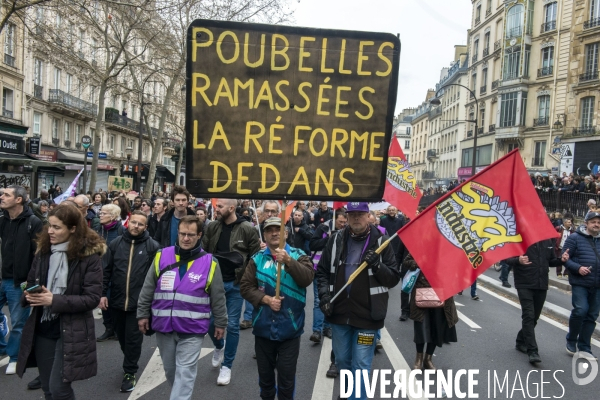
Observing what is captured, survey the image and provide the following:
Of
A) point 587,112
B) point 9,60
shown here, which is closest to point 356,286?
point 9,60

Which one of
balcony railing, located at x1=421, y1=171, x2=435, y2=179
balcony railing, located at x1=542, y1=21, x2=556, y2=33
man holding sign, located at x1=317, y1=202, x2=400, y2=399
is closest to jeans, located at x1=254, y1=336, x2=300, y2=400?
man holding sign, located at x1=317, y1=202, x2=400, y2=399

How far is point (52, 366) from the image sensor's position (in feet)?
11.4

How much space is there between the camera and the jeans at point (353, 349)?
3.96 metres

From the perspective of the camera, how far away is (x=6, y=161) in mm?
17062

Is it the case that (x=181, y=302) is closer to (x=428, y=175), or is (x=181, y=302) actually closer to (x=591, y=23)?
(x=591, y=23)

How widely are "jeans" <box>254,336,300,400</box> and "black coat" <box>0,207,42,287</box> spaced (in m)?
2.79

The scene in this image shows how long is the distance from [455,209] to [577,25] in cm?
3352

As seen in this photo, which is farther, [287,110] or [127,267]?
[127,267]

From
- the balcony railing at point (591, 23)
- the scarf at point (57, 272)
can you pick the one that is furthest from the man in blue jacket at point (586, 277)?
the balcony railing at point (591, 23)

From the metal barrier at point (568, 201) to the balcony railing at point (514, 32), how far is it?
2095cm

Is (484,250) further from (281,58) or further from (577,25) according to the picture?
(577,25)

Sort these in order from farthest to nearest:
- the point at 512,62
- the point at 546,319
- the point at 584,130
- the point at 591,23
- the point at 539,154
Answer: the point at 512,62, the point at 539,154, the point at 584,130, the point at 591,23, the point at 546,319

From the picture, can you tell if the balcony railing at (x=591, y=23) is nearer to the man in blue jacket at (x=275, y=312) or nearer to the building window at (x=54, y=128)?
the man in blue jacket at (x=275, y=312)

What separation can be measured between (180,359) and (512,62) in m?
41.4
